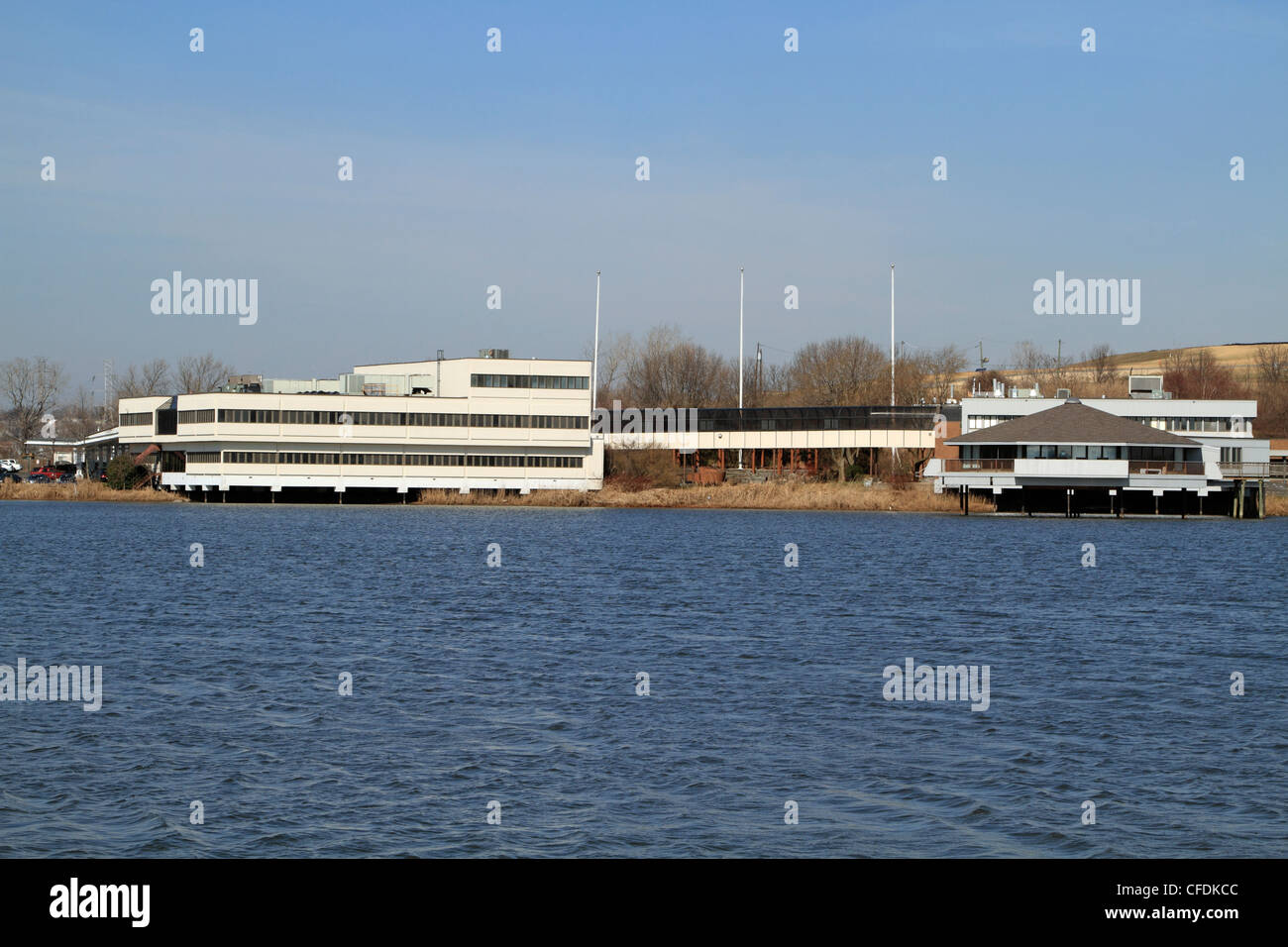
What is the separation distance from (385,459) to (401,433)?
2.98 meters

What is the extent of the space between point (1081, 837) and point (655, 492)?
359 ft

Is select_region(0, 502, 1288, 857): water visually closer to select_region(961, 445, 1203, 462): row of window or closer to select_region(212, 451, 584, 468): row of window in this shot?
select_region(961, 445, 1203, 462): row of window

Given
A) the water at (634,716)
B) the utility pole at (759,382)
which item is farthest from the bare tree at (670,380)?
the water at (634,716)

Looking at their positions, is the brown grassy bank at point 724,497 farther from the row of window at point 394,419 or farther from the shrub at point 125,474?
the shrub at point 125,474

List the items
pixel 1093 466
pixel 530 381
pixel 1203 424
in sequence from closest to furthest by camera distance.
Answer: pixel 1093 466 → pixel 530 381 → pixel 1203 424

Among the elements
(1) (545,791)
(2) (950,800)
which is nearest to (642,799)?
(1) (545,791)

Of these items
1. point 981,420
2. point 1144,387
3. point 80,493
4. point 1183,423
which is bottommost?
point 80,493

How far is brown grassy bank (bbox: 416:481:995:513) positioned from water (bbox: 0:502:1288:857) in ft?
200

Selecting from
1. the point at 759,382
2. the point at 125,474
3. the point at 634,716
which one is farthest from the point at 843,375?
the point at 634,716

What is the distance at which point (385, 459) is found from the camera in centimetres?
12250

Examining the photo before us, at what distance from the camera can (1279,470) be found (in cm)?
11619

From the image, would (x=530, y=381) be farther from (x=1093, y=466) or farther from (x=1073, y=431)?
(x=1093, y=466)

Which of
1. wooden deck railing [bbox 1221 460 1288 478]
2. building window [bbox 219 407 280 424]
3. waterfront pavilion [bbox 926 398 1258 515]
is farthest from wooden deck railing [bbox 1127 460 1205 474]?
building window [bbox 219 407 280 424]
